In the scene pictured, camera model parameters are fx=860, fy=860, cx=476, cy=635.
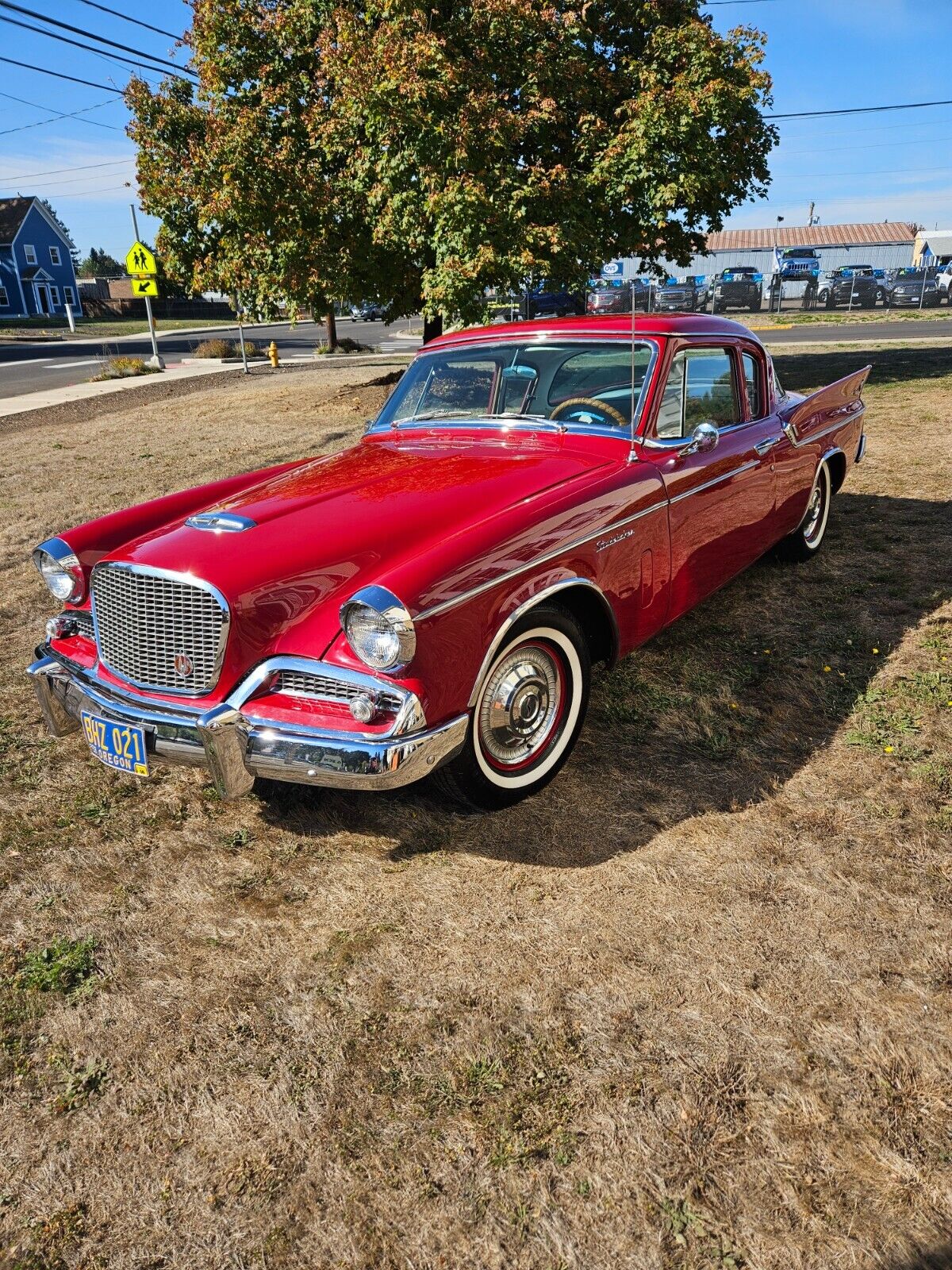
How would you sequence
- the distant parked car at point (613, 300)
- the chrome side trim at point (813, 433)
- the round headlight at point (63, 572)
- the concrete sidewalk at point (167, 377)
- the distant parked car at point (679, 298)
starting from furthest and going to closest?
the distant parked car at point (679, 298)
the distant parked car at point (613, 300)
the concrete sidewalk at point (167, 377)
the chrome side trim at point (813, 433)
the round headlight at point (63, 572)

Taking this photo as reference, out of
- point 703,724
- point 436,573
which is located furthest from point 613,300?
point 436,573

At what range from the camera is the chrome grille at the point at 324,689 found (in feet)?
9.05

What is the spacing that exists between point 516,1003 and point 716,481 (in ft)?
8.96

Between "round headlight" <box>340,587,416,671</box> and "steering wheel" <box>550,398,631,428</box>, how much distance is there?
1708mm

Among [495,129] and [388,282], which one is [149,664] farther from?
[388,282]

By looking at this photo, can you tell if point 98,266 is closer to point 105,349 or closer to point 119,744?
point 105,349

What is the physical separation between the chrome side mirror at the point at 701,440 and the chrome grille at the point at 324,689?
6.49 ft

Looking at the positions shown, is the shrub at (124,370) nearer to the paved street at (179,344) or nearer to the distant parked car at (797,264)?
the paved street at (179,344)

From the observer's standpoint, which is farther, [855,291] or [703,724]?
[855,291]

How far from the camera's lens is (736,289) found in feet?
107

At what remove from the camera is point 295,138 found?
11.2 meters

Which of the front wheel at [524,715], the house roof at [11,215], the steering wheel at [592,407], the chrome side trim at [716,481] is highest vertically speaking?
the house roof at [11,215]

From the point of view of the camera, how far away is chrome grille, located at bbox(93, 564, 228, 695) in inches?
114

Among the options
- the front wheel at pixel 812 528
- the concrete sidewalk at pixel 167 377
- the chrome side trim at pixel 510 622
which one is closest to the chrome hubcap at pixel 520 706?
the chrome side trim at pixel 510 622
